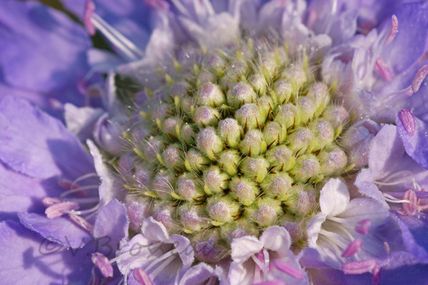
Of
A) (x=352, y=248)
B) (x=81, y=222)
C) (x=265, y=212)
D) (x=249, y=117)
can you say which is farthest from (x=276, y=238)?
(x=81, y=222)

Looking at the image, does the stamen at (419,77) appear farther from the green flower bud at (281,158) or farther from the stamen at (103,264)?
the stamen at (103,264)

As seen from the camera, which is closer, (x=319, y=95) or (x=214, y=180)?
(x=214, y=180)

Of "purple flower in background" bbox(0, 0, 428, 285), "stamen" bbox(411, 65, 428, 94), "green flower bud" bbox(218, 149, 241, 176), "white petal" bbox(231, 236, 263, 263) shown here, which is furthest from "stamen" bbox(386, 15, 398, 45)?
"white petal" bbox(231, 236, 263, 263)

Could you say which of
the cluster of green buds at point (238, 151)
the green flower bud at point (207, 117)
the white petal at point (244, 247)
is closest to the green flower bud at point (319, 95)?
the cluster of green buds at point (238, 151)

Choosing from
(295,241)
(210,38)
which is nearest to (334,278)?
(295,241)

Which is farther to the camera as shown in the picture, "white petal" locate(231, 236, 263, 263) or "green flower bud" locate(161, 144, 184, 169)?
"green flower bud" locate(161, 144, 184, 169)

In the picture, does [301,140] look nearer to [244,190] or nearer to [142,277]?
[244,190]

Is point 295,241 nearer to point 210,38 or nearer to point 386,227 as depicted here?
point 386,227

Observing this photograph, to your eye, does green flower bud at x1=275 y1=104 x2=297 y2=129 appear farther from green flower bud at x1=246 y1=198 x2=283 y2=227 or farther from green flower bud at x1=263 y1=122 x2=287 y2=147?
green flower bud at x1=246 y1=198 x2=283 y2=227
